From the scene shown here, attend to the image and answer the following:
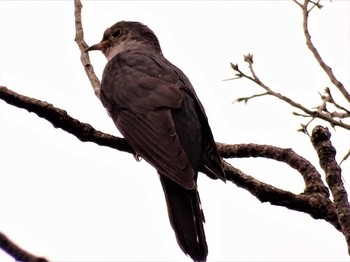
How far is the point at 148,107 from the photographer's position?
485 centimetres

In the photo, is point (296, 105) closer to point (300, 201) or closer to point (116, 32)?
point (300, 201)

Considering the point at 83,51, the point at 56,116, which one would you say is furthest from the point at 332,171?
the point at 83,51

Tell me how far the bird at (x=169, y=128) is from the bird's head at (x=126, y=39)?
2.22 feet

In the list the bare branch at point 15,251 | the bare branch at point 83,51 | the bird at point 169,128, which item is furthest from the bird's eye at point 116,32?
the bare branch at point 15,251

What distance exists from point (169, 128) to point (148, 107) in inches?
14.0

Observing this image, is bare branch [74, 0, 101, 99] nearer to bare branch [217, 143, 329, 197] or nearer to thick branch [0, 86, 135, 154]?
thick branch [0, 86, 135, 154]

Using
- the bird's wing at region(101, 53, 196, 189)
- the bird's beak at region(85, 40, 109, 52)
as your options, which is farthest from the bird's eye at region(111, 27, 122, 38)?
the bird's wing at region(101, 53, 196, 189)

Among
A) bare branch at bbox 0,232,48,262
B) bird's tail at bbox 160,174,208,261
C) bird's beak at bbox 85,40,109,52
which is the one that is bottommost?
bare branch at bbox 0,232,48,262

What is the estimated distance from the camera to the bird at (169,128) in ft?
13.4

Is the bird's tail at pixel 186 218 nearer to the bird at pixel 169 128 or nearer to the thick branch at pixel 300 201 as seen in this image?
the bird at pixel 169 128

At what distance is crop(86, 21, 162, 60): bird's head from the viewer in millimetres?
6703

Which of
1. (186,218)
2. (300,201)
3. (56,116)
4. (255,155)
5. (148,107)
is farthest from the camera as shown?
(148,107)

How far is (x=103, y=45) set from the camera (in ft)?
22.0

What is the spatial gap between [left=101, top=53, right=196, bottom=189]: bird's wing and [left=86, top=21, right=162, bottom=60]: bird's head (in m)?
0.81
